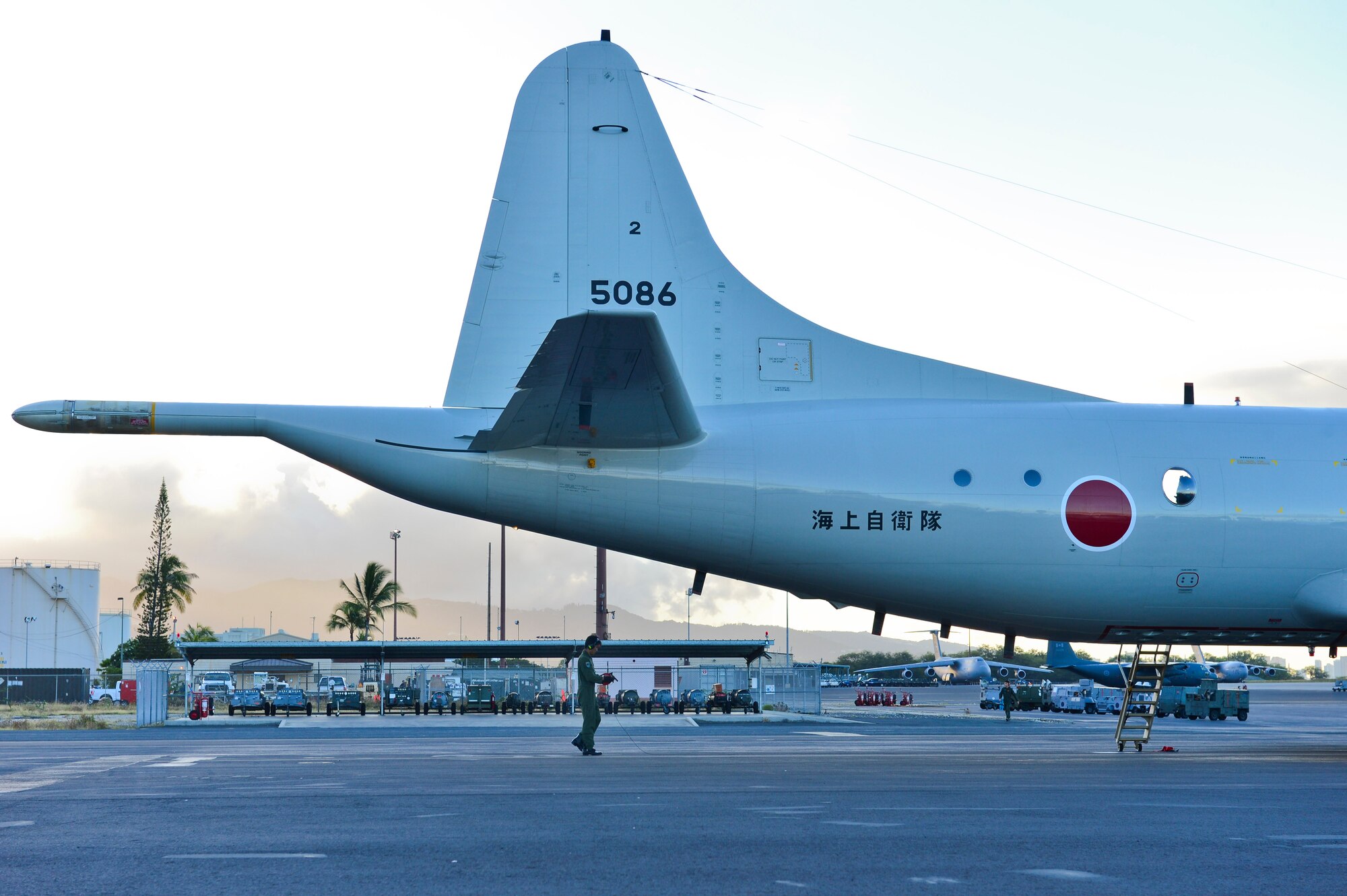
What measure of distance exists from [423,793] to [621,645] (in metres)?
39.4

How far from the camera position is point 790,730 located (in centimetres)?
2989

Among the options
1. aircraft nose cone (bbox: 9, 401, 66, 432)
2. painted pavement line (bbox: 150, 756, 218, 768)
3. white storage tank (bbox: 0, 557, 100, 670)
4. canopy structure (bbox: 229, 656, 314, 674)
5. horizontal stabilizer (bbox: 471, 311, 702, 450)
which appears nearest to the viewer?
horizontal stabilizer (bbox: 471, 311, 702, 450)

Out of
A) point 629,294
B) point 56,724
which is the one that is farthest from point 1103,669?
point 629,294

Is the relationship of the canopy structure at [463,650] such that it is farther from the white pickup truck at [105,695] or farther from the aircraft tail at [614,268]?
the aircraft tail at [614,268]

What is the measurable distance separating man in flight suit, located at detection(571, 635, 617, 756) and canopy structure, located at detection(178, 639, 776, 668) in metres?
27.8

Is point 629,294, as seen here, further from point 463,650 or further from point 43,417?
point 463,650

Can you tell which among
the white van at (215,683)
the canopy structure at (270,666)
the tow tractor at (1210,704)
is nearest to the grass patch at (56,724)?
the canopy structure at (270,666)

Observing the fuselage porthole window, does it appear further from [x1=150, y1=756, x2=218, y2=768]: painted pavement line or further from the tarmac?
[x1=150, y1=756, x2=218, y2=768]: painted pavement line

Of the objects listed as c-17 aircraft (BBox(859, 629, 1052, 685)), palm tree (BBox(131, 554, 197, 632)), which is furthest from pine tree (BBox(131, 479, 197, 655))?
c-17 aircraft (BBox(859, 629, 1052, 685))

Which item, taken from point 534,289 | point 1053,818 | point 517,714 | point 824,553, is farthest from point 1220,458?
point 517,714

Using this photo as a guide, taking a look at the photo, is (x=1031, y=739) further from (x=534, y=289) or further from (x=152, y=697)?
(x=152, y=697)

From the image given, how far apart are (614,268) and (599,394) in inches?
125

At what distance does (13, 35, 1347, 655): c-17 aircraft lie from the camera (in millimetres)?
15594

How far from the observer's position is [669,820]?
32.4ft
